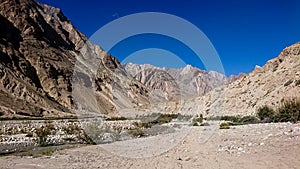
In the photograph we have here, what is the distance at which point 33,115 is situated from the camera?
73125mm

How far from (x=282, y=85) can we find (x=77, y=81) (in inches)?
2895

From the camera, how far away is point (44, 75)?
9719cm

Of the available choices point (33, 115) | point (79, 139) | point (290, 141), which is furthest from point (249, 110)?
point (33, 115)

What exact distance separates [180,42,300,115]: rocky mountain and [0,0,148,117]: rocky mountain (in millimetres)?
36584

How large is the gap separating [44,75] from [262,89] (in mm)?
63556

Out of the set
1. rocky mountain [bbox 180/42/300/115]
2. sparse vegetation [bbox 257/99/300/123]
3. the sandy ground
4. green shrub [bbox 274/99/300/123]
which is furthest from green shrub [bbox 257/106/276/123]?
the sandy ground

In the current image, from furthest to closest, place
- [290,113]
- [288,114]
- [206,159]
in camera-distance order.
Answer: [288,114] → [290,113] → [206,159]

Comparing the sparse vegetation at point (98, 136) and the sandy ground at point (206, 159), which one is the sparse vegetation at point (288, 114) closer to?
the sandy ground at point (206, 159)

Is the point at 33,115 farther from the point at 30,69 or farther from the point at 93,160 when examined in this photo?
the point at 93,160

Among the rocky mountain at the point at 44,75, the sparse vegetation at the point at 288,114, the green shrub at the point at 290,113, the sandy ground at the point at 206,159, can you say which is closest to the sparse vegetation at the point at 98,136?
the sandy ground at the point at 206,159

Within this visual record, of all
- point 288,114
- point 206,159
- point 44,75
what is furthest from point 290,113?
point 44,75

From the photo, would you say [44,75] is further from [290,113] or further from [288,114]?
[290,113]

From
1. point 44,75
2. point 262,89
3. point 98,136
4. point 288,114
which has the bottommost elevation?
point 98,136

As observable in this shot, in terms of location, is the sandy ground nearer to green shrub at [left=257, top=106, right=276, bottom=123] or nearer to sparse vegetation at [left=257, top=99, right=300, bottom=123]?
sparse vegetation at [left=257, top=99, right=300, bottom=123]
